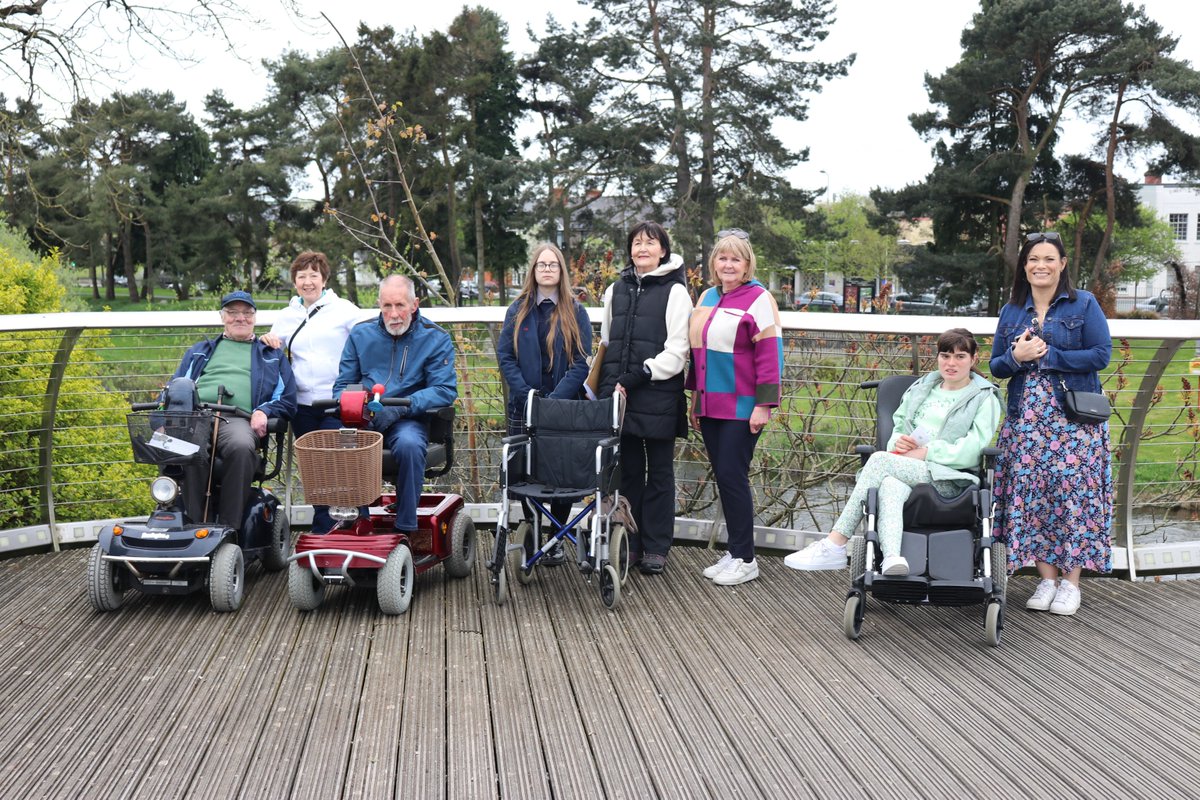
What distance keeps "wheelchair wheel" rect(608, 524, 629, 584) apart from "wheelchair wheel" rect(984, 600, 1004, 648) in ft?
4.76

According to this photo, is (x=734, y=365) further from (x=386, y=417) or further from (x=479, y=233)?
(x=479, y=233)

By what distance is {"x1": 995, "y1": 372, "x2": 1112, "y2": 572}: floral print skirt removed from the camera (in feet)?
13.9

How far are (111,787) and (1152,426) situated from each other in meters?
6.01

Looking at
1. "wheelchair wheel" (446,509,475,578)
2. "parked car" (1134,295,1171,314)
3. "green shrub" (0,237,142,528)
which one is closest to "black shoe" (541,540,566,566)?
"wheelchair wheel" (446,509,475,578)

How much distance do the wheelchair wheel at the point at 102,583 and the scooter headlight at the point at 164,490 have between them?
0.32 m

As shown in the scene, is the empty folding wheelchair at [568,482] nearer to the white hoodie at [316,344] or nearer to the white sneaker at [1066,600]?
the white hoodie at [316,344]

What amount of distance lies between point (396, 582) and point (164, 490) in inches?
39.3

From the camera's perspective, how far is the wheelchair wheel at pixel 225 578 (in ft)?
13.9

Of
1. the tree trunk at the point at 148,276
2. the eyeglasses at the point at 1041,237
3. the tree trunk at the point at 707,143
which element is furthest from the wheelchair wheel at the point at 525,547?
the tree trunk at the point at 148,276

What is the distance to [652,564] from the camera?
4934 millimetres

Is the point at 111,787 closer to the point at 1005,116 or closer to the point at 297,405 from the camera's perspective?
the point at 297,405

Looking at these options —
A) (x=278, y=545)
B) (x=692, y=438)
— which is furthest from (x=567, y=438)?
(x=692, y=438)

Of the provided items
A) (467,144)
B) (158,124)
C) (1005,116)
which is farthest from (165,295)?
(1005,116)

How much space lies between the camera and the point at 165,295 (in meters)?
51.6
